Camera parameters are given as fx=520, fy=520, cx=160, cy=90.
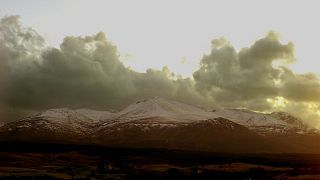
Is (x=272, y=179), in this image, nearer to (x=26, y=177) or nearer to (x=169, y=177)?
(x=169, y=177)

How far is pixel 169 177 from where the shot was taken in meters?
198

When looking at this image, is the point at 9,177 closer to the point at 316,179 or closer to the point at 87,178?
the point at 87,178

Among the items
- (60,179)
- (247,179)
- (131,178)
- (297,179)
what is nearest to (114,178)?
(131,178)

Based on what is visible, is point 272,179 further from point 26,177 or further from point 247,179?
point 26,177

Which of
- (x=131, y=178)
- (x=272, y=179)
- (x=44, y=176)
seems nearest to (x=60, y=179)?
(x=44, y=176)

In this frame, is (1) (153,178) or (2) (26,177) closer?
(2) (26,177)

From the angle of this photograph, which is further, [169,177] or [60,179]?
[169,177]

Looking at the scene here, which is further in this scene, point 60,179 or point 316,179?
point 316,179

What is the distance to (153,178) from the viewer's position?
19175 centimetres

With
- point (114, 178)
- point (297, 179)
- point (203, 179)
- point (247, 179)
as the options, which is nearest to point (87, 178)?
point (114, 178)

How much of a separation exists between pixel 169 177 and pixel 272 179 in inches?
1529

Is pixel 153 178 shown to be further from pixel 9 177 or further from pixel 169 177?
pixel 9 177

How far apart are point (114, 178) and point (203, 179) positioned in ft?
111

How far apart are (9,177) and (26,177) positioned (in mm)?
6522
